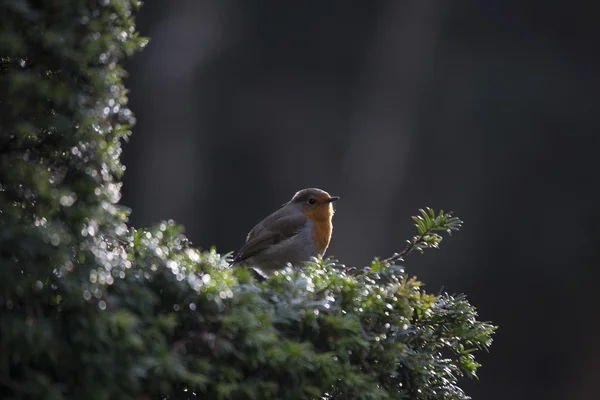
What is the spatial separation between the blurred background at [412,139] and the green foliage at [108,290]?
5.45 metres

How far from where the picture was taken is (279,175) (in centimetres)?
736

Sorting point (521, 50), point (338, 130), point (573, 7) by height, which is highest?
point (573, 7)

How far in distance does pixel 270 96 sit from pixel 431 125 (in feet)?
5.98

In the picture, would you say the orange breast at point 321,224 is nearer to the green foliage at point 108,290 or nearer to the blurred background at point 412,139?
the green foliage at point 108,290

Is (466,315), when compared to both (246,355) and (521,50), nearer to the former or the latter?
(246,355)

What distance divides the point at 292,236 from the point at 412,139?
456 centimetres

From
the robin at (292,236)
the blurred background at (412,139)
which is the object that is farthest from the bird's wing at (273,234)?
the blurred background at (412,139)

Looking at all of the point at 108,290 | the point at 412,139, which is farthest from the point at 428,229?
the point at 412,139

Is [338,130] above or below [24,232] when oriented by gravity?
above

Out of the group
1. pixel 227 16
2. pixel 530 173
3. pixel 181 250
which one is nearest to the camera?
pixel 181 250

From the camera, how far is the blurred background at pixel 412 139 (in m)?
6.64

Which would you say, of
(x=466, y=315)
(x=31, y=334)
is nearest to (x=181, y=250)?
(x=31, y=334)

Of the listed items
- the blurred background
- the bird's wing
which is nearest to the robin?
the bird's wing

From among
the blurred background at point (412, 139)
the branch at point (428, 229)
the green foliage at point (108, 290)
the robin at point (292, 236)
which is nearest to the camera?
the green foliage at point (108, 290)
